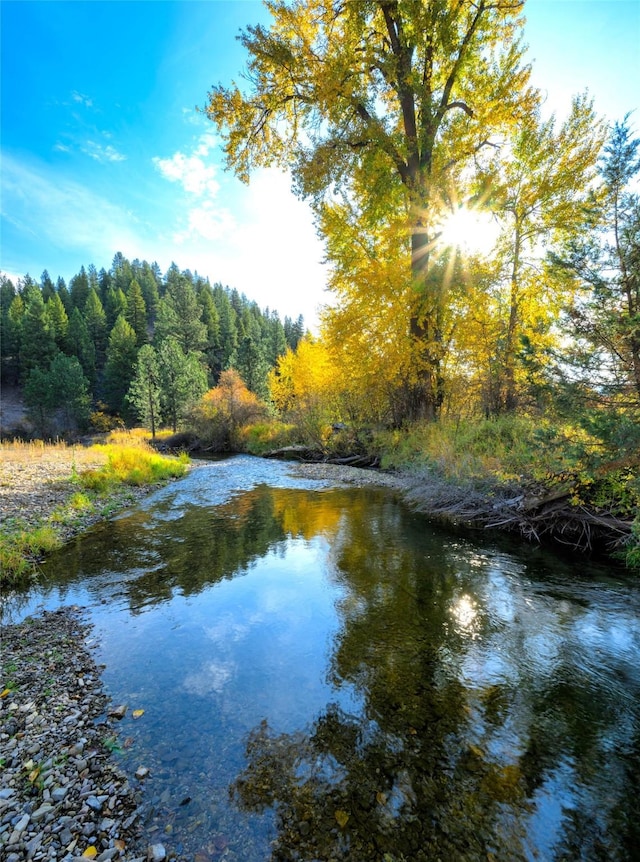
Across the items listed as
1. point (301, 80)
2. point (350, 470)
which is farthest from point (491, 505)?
point (301, 80)

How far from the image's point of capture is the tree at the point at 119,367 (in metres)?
56.4

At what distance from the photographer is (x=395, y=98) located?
44.5 ft

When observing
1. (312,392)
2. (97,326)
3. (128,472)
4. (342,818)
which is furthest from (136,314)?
(342,818)

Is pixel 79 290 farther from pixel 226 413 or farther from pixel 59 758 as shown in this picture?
pixel 59 758

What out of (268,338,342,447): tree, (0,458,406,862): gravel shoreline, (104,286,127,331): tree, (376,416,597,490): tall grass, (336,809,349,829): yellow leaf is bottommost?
(0,458,406,862): gravel shoreline

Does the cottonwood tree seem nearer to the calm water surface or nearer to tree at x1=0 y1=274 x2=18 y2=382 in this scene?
the calm water surface

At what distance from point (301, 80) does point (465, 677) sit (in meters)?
16.0

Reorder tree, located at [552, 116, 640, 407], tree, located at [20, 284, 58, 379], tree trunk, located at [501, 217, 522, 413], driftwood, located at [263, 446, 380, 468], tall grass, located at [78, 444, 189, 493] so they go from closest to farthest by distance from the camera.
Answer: tree, located at [552, 116, 640, 407]
tree trunk, located at [501, 217, 522, 413]
tall grass, located at [78, 444, 189, 493]
driftwood, located at [263, 446, 380, 468]
tree, located at [20, 284, 58, 379]

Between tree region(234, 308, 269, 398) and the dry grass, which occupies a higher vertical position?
tree region(234, 308, 269, 398)

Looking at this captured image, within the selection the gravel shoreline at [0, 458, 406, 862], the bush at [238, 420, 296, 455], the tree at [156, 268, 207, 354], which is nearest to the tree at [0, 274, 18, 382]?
the tree at [156, 268, 207, 354]

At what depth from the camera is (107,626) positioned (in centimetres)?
471

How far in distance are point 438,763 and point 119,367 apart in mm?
62954

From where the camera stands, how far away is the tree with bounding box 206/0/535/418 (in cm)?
1136

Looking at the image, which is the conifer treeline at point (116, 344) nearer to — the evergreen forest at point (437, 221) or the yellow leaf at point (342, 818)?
the evergreen forest at point (437, 221)
